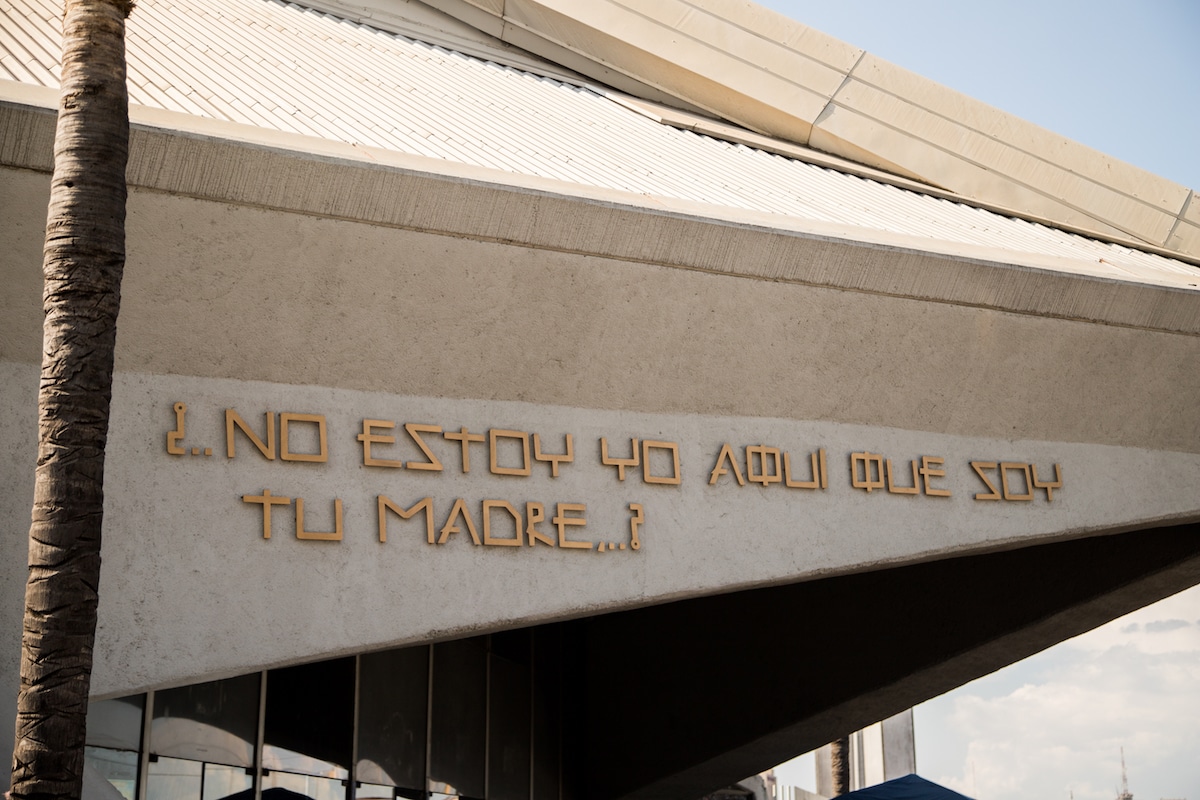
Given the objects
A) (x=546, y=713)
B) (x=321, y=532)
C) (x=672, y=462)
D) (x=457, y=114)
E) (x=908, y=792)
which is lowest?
(x=908, y=792)

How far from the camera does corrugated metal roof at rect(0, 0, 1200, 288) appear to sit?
9.84 m

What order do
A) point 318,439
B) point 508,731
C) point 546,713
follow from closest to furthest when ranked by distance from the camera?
point 318,439
point 508,731
point 546,713

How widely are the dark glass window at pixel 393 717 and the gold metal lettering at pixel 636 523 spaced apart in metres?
5.52

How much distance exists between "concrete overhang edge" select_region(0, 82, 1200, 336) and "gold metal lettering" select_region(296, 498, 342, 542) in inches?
77.4

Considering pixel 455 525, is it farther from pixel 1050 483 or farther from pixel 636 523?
pixel 1050 483

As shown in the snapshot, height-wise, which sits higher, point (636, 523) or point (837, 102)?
point (837, 102)

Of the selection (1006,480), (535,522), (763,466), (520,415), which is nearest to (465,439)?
(520,415)

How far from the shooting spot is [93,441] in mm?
5664

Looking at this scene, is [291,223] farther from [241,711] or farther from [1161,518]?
[1161,518]

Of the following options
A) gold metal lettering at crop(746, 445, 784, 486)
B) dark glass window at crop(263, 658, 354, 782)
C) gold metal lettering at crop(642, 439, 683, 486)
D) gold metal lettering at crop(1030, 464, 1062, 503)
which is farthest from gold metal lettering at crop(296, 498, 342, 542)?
gold metal lettering at crop(1030, 464, 1062, 503)

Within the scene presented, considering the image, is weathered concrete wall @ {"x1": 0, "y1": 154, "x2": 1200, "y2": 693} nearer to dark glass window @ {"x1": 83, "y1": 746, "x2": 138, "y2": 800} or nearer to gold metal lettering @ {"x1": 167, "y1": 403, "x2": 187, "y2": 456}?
gold metal lettering @ {"x1": 167, "y1": 403, "x2": 187, "y2": 456}

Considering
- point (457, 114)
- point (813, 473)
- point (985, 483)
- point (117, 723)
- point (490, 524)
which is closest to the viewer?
point (490, 524)

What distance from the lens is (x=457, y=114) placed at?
11.7m

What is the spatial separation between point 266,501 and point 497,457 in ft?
5.60
